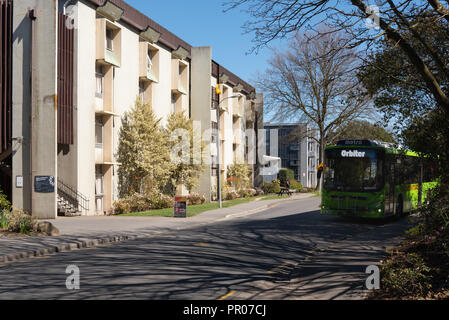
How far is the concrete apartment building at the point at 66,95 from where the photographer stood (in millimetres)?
22359

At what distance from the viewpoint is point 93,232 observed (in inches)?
661

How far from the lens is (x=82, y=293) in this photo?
7.59 metres

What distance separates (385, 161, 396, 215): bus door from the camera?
1945 cm

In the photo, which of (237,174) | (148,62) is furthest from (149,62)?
(237,174)

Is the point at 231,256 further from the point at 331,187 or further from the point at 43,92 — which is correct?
the point at 43,92

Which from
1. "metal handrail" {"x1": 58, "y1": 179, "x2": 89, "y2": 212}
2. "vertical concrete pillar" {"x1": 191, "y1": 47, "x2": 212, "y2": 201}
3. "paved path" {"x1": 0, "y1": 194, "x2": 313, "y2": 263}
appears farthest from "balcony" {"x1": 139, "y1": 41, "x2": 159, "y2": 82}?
"paved path" {"x1": 0, "y1": 194, "x2": 313, "y2": 263}

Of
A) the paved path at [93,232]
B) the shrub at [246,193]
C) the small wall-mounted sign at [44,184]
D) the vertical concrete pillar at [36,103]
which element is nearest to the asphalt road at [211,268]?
the paved path at [93,232]

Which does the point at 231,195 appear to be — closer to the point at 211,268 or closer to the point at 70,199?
the point at 70,199

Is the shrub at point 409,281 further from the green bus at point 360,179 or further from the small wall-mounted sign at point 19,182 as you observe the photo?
the small wall-mounted sign at point 19,182

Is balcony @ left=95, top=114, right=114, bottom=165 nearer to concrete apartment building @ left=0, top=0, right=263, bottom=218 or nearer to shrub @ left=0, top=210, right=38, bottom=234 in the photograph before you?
concrete apartment building @ left=0, top=0, right=263, bottom=218

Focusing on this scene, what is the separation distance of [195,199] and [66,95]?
1473cm

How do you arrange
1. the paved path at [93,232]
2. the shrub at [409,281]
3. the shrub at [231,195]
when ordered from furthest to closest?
the shrub at [231,195] < the paved path at [93,232] < the shrub at [409,281]

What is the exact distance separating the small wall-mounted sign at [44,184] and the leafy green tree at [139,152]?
637 cm
